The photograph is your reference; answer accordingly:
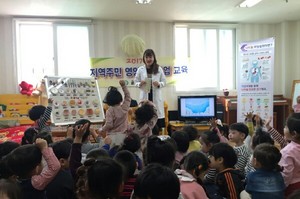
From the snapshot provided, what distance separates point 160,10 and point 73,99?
227 centimetres

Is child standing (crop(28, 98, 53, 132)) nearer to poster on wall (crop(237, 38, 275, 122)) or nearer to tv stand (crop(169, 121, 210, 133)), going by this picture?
tv stand (crop(169, 121, 210, 133))

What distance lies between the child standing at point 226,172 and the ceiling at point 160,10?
326cm

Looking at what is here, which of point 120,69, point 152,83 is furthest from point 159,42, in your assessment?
point 152,83

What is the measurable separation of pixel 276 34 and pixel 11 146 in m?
6.23

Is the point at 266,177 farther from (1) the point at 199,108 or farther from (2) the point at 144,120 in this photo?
(1) the point at 199,108

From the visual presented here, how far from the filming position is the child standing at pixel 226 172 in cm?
182

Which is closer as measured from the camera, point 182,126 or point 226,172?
point 226,172

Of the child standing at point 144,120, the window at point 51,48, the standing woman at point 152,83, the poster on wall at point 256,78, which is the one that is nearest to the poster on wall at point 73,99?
the standing woman at point 152,83

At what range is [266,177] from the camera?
1.82 metres

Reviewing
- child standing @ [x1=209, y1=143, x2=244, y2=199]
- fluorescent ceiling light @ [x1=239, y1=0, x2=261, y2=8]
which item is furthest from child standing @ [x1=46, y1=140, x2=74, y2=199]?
fluorescent ceiling light @ [x1=239, y1=0, x2=261, y2=8]

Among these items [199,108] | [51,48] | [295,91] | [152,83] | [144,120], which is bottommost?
[199,108]

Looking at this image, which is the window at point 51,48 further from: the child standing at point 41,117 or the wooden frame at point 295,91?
the wooden frame at point 295,91

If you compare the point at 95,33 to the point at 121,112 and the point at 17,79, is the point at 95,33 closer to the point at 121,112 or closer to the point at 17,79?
the point at 17,79

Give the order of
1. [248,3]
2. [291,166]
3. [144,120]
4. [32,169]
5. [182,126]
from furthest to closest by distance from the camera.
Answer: [182,126], [248,3], [144,120], [291,166], [32,169]
